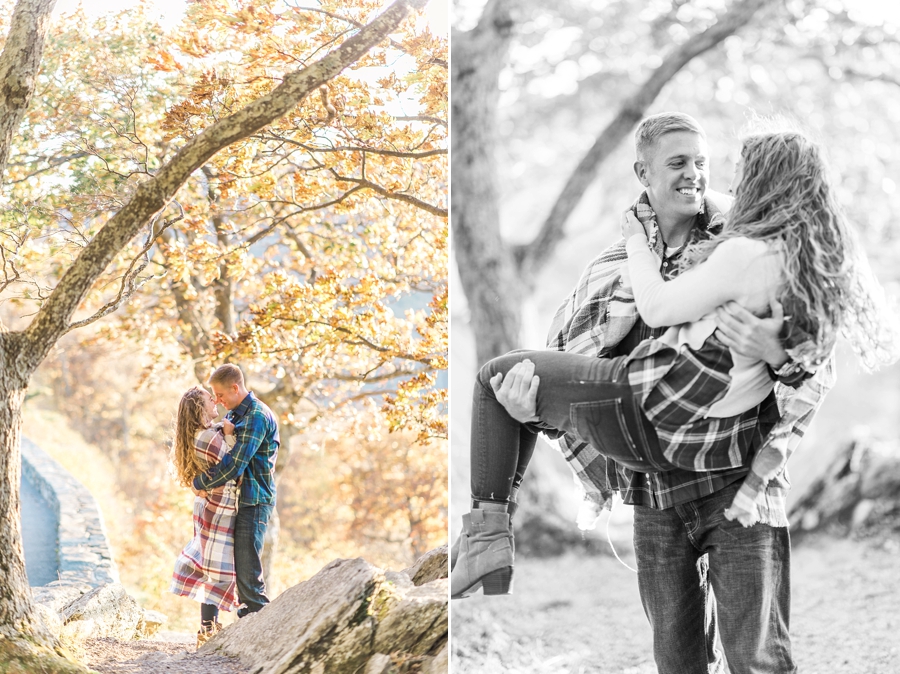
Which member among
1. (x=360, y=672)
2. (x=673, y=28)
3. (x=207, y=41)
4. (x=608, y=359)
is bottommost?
(x=360, y=672)

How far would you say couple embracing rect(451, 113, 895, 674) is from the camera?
58.0 inches

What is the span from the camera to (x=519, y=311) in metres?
4.68

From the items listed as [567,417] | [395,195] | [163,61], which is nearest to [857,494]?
[395,195]

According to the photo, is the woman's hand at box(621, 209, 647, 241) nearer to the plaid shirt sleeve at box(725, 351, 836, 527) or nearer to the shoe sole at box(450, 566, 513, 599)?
the plaid shirt sleeve at box(725, 351, 836, 527)

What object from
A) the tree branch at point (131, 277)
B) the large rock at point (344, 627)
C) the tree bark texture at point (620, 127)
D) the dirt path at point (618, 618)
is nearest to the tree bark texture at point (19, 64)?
the tree branch at point (131, 277)

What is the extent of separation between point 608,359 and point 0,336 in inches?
60.6

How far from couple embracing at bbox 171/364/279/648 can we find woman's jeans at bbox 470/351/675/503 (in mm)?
992

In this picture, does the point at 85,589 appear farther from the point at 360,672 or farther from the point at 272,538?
the point at 360,672

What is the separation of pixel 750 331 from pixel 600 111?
20.7ft

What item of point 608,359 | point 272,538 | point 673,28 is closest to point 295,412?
point 272,538

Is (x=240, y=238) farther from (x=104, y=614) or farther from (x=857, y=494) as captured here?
(x=857, y=494)

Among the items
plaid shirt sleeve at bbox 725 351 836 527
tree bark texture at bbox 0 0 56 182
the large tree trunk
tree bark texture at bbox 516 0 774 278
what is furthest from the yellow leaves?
tree bark texture at bbox 516 0 774 278

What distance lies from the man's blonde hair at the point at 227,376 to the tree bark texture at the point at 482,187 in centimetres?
227

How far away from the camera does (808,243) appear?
4.86ft
